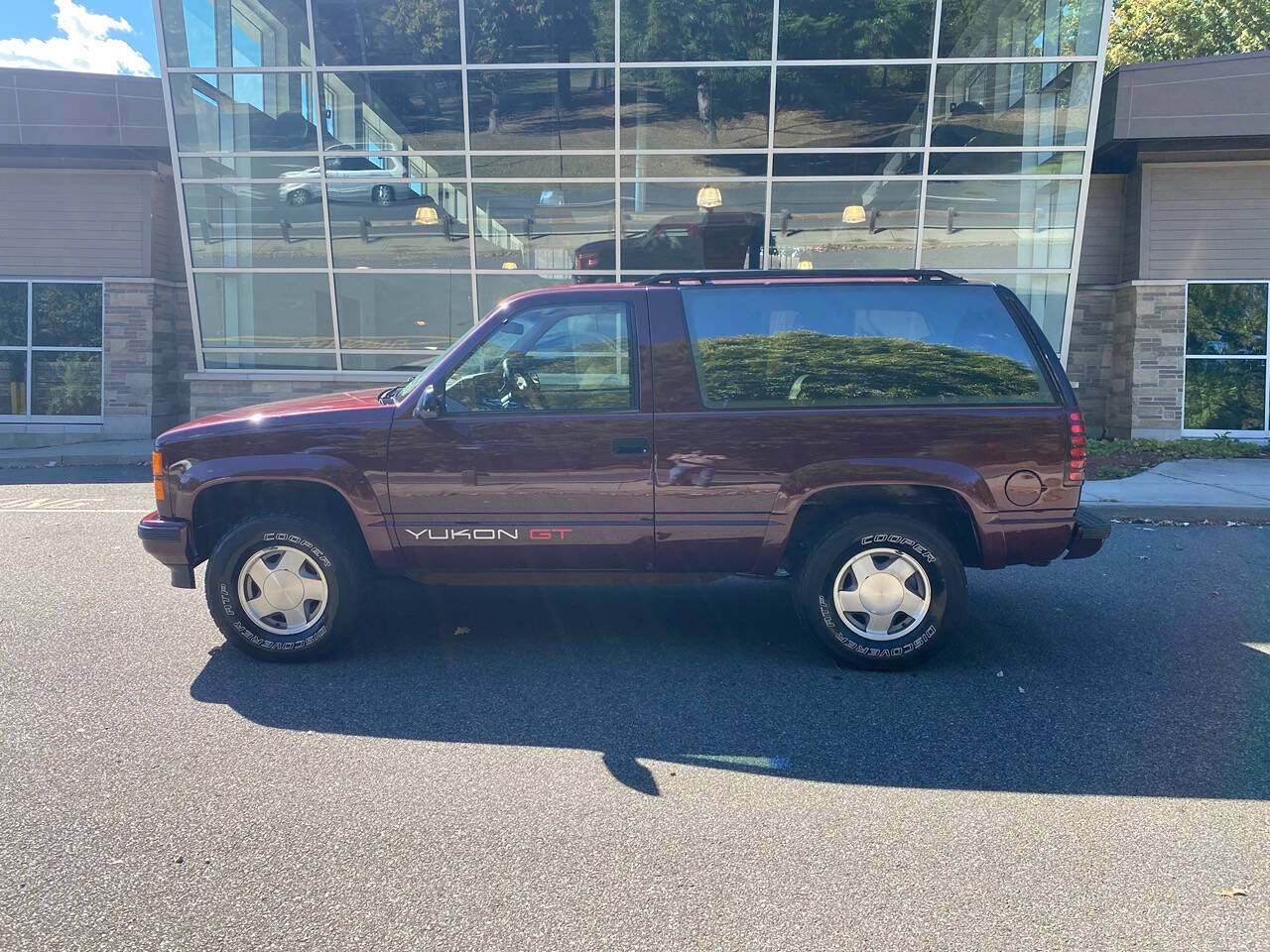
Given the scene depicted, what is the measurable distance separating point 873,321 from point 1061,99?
36.3 ft

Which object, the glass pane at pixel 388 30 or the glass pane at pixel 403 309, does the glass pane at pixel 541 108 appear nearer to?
the glass pane at pixel 388 30

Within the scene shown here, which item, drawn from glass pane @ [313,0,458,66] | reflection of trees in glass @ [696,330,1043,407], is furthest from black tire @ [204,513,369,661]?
glass pane @ [313,0,458,66]

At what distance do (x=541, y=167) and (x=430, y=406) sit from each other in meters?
10.8

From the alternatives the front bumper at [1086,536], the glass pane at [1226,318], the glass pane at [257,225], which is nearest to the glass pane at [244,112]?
the glass pane at [257,225]

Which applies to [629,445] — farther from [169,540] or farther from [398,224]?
[398,224]

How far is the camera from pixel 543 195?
1500cm

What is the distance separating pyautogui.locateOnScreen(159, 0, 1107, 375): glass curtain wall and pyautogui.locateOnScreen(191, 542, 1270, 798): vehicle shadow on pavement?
30.2 feet

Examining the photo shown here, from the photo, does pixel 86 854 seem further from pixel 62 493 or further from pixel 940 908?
pixel 62 493

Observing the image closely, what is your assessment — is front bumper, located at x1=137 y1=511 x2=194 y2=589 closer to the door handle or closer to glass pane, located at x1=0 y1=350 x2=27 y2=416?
the door handle

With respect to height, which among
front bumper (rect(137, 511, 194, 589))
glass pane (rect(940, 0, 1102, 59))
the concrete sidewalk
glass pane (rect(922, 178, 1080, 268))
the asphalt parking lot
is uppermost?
glass pane (rect(940, 0, 1102, 59))

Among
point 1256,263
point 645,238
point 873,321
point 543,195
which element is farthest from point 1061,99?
point 873,321

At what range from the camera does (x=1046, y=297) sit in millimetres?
14570

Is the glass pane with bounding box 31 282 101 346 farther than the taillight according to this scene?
Yes

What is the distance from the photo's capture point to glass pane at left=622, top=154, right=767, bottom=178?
1452cm
